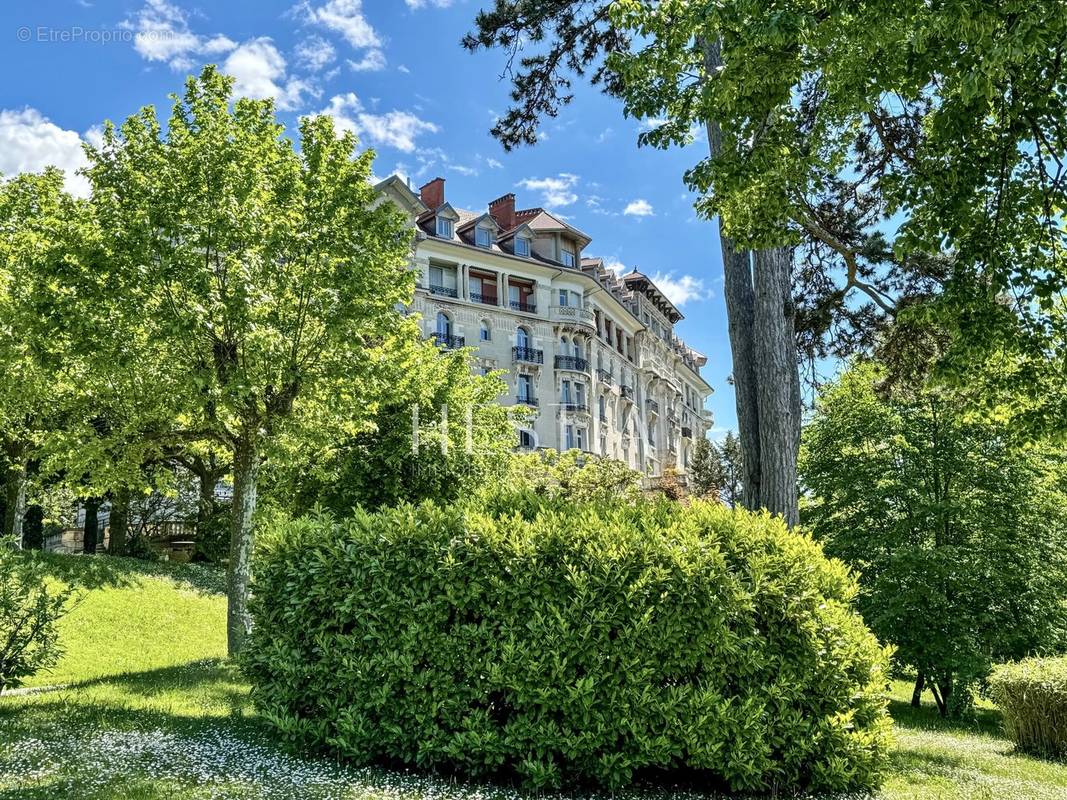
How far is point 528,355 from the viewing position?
2015 inches

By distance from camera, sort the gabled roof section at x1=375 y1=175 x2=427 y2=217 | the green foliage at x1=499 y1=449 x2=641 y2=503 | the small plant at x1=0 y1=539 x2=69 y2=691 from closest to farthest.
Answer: the small plant at x1=0 y1=539 x2=69 y2=691 < the green foliage at x1=499 y1=449 x2=641 y2=503 < the gabled roof section at x1=375 y1=175 x2=427 y2=217

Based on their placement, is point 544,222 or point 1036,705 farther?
point 544,222

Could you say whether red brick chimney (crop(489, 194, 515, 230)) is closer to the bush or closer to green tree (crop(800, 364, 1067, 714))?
green tree (crop(800, 364, 1067, 714))

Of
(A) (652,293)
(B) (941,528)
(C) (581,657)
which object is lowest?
(C) (581,657)

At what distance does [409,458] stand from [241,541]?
4662 millimetres

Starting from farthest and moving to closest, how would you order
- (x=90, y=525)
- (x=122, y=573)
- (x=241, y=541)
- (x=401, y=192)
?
(x=401, y=192), (x=90, y=525), (x=122, y=573), (x=241, y=541)

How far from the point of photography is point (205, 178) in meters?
12.4

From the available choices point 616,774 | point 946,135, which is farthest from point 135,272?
point 946,135

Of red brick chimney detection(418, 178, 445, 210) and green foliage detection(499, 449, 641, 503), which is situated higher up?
red brick chimney detection(418, 178, 445, 210)

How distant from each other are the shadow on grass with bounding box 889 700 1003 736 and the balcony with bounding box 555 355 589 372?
3524 centimetres

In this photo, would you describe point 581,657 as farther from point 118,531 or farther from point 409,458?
point 118,531

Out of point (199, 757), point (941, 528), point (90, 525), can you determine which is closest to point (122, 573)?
point (90, 525)

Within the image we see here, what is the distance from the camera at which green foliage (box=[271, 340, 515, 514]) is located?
1742 cm

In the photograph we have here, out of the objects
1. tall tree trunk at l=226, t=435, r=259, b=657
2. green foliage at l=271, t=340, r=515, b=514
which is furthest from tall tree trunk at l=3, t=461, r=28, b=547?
tall tree trunk at l=226, t=435, r=259, b=657
